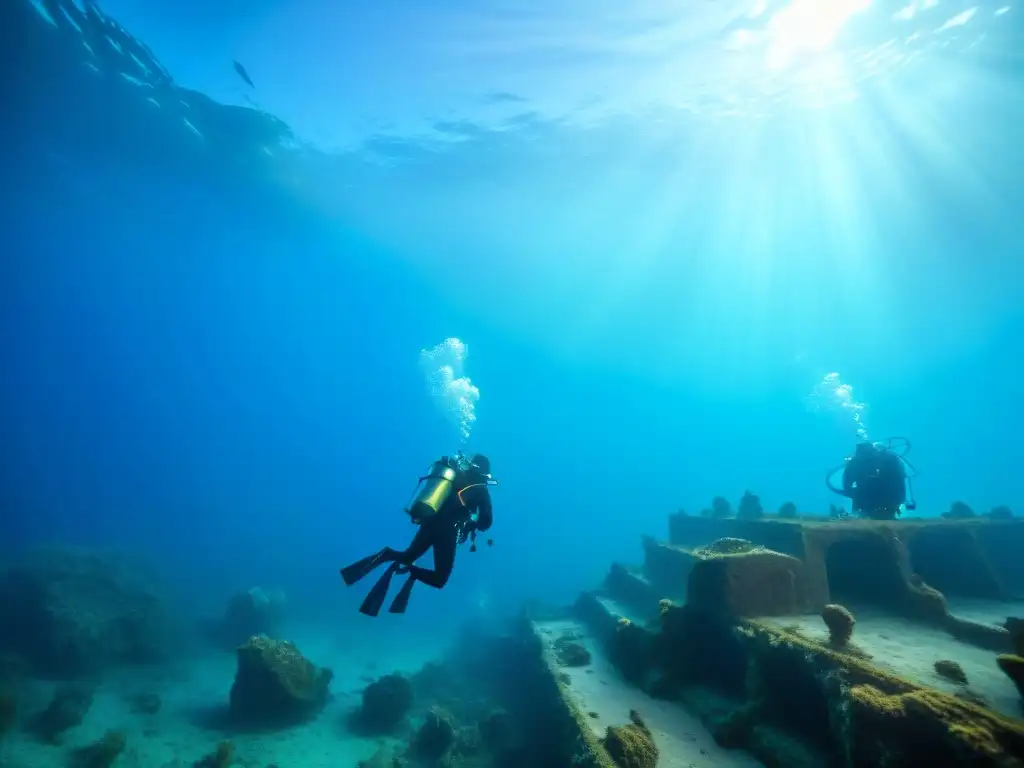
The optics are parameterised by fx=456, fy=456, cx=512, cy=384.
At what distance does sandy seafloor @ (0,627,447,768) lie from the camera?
13.1m

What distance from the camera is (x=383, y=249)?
5078 centimetres

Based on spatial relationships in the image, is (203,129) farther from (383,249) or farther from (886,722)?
(886,722)

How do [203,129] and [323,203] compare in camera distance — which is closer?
[203,129]

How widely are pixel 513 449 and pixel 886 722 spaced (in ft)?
583

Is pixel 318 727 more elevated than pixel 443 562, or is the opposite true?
pixel 443 562

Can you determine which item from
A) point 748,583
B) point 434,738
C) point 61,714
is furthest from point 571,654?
point 61,714

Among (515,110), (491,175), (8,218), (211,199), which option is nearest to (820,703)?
(515,110)

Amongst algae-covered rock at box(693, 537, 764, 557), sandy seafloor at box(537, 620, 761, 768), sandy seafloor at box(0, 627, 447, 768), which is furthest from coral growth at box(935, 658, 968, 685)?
sandy seafloor at box(0, 627, 447, 768)

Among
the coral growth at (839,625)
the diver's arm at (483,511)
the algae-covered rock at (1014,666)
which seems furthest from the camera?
the diver's arm at (483,511)

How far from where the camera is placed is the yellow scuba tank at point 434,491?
7.69 m

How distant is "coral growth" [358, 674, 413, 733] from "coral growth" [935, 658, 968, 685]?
51.9 feet

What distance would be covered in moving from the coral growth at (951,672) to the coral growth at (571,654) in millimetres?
8349

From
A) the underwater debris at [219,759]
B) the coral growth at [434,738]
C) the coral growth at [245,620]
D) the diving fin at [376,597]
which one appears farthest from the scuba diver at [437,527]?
the coral growth at [245,620]

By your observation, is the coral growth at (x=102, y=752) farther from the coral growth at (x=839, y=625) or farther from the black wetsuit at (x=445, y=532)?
the coral growth at (x=839, y=625)
